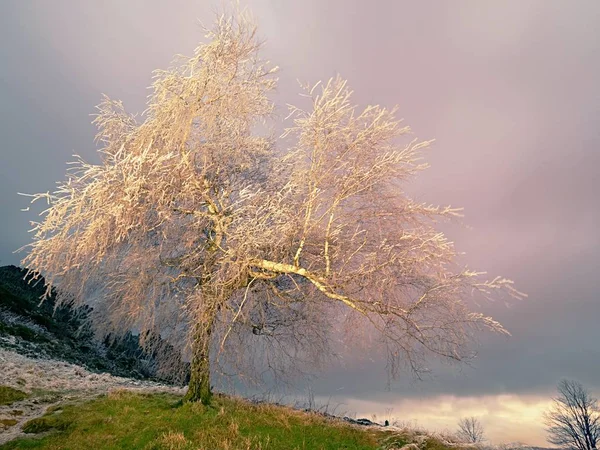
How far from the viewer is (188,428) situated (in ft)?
37.9

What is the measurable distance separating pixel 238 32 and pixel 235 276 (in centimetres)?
759

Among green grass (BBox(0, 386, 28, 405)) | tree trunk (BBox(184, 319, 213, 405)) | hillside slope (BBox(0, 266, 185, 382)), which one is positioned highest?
hillside slope (BBox(0, 266, 185, 382))

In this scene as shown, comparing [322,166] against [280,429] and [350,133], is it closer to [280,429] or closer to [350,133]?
[350,133]

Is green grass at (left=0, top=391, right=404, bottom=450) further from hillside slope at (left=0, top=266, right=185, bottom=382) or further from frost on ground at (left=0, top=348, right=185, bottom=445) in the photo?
hillside slope at (left=0, top=266, right=185, bottom=382)

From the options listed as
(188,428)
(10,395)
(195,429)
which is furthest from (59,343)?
(195,429)

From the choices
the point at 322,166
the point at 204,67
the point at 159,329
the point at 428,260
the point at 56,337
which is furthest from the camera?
the point at 56,337

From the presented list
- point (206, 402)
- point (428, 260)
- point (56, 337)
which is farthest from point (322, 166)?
point (56, 337)

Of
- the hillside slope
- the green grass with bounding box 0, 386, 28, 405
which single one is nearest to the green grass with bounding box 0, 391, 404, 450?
the green grass with bounding box 0, 386, 28, 405

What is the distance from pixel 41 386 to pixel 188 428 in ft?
33.4

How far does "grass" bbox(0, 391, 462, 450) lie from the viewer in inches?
421

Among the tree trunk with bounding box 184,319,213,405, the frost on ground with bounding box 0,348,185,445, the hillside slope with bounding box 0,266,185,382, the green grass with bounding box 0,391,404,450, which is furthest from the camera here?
the hillside slope with bounding box 0,266,185,382

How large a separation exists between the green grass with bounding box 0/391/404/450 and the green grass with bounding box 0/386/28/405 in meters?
2.38

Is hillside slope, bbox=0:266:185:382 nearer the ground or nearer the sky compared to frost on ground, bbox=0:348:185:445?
nearer the sky

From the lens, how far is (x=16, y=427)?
12.9m
